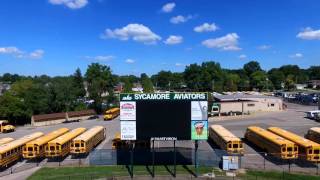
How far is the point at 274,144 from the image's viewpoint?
146 ft

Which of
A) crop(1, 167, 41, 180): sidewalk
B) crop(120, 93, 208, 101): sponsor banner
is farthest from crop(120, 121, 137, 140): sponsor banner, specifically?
crop(1, 167, 41, 180): sidewalk

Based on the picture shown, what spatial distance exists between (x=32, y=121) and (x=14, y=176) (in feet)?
155

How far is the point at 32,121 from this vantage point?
85.3m

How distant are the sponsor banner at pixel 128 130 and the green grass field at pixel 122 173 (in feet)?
14.2

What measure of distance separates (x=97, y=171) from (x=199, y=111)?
1255 centimetres

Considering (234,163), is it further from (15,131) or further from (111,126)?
(15,131)

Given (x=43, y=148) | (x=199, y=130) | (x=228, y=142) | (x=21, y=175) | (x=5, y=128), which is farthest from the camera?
(x=5, y=128)

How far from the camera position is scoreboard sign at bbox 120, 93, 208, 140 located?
3759 centimetres

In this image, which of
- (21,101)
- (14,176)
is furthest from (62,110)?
(14,176)

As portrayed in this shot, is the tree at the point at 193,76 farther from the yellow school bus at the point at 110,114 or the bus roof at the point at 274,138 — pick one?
the bus roof at the point at 274,138

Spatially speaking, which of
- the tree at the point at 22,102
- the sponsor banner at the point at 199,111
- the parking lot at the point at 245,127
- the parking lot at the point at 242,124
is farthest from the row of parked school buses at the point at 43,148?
the tree at the point at 22,102

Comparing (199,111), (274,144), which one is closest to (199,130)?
(199,111)

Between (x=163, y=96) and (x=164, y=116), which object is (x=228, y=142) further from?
(x=163, y=96)

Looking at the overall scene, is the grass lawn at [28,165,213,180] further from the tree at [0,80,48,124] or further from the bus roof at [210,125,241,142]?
the tree at [0,80,48,124]
